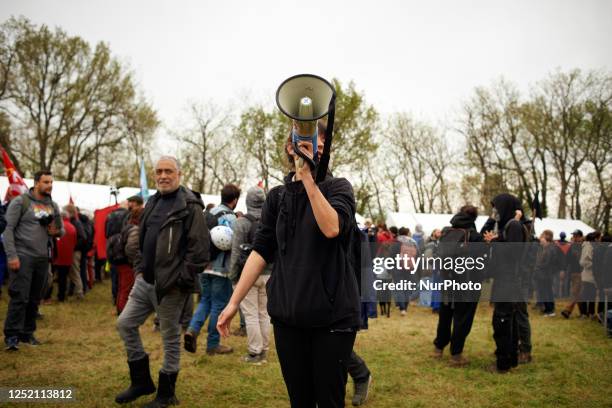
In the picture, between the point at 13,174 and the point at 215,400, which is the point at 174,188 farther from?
the point at 13,174

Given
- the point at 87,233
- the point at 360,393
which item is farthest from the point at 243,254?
the point at 87,233

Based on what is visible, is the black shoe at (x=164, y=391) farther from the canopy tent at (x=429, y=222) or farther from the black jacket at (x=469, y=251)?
the canopy tent at (x=429, y=222)

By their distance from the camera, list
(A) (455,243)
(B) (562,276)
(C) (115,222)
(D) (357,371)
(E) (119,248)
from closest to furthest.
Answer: (D) (357,371) → (E) (119,248) → (A) (455,243) → (C) (115,222) → (B) (562,276)

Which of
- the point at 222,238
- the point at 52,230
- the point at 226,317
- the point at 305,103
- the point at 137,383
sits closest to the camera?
the point at 305,103

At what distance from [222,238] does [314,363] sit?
14.0 ft

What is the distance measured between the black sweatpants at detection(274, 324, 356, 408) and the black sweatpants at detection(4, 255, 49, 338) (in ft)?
16.6

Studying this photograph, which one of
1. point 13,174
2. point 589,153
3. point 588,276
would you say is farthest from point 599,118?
point 13,174

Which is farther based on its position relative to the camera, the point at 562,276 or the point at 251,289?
the point at 562,276

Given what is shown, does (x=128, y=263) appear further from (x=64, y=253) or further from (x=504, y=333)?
(x=504, y=333)

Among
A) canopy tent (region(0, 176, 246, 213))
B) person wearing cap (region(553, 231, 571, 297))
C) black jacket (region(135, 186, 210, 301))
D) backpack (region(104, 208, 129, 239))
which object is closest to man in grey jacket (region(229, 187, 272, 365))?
black jacket (region(135, 186, 210, 301))

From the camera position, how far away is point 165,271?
166 inches

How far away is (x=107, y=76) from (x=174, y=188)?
27499 millimetres

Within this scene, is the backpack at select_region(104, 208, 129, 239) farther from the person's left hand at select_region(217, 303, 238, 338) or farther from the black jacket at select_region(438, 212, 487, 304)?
the person's left hand at select_region(217, 303, 238, 338)

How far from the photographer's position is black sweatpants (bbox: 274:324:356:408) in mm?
2359
